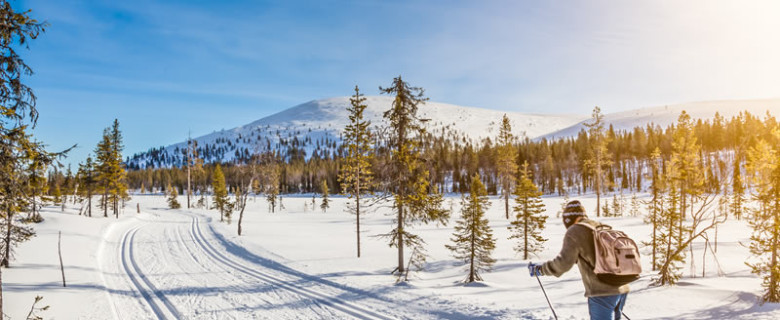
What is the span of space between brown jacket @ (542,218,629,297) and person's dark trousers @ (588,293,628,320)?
13cm

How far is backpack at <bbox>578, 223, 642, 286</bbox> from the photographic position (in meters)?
4.00

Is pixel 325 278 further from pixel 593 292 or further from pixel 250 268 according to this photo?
pixel 593 292

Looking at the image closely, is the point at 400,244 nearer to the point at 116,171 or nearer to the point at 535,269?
the point at 535,269

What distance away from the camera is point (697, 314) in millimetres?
10914

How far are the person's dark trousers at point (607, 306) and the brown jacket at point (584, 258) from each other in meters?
0.13


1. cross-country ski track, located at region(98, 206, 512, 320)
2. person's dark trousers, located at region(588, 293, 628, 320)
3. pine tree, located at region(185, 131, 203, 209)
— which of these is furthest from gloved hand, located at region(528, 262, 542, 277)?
pine tree, located at region(185, 131, 203, 209)

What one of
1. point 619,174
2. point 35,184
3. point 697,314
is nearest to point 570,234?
point 697,314

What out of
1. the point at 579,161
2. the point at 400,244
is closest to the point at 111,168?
the point at 400,244

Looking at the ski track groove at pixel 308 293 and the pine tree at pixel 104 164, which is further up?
the pine tree at pixel 104 164

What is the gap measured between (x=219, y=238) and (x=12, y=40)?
19.2m

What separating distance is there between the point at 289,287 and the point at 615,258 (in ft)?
38.8

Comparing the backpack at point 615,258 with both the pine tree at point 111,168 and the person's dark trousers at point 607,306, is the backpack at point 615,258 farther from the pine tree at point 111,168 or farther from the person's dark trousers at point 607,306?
the pine tree at point 111,168

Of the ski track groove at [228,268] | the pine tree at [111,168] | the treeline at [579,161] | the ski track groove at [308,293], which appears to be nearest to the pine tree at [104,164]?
the pine tree at [111,168]

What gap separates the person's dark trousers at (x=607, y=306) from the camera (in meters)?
4.27
